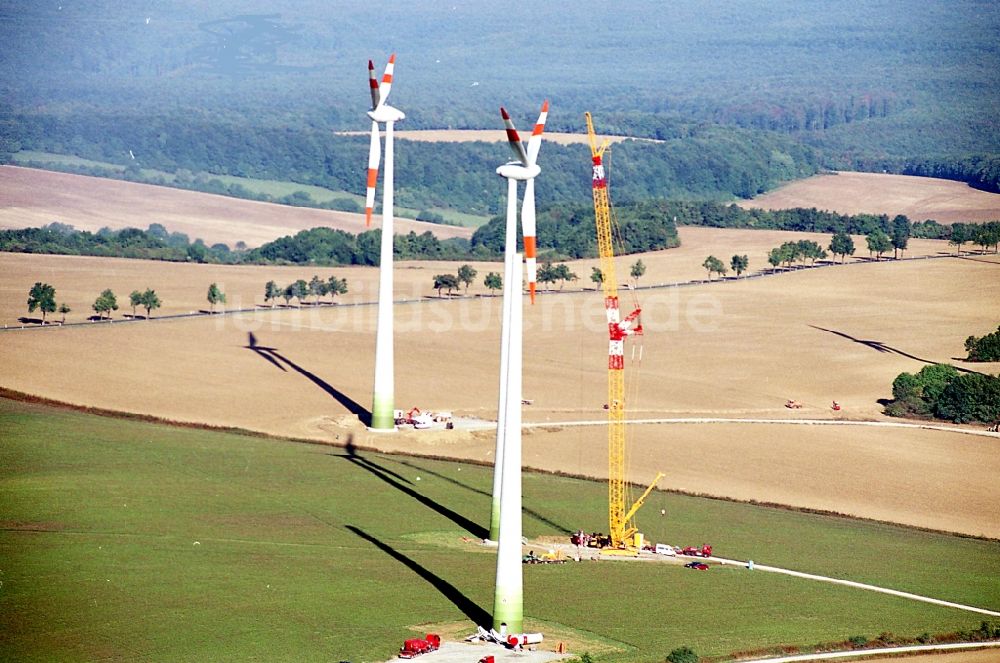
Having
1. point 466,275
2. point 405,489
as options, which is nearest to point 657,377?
point 405,489

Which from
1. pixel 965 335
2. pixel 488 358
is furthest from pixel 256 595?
pixel 965 335

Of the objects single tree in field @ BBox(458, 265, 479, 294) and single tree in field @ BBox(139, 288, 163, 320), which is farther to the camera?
single tree in field @ BBox(458, 265, 479, 294)

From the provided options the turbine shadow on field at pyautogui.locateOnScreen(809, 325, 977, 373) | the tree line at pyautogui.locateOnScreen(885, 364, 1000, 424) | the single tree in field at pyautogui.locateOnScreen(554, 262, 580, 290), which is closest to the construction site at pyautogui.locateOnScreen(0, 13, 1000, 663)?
the turbine shadow on field at pyautogui.locateOnScreen(809, 325, 977, 373)

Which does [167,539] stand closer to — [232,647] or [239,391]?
[232,647]

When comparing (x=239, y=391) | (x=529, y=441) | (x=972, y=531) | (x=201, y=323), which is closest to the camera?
(x=972, y=531)

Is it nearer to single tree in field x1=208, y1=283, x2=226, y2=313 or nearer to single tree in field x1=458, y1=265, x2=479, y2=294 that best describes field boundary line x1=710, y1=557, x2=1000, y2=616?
single tree in field x1=208, y1=283, x2=226, y2=313

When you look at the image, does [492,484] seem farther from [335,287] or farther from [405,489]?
[335,287]
